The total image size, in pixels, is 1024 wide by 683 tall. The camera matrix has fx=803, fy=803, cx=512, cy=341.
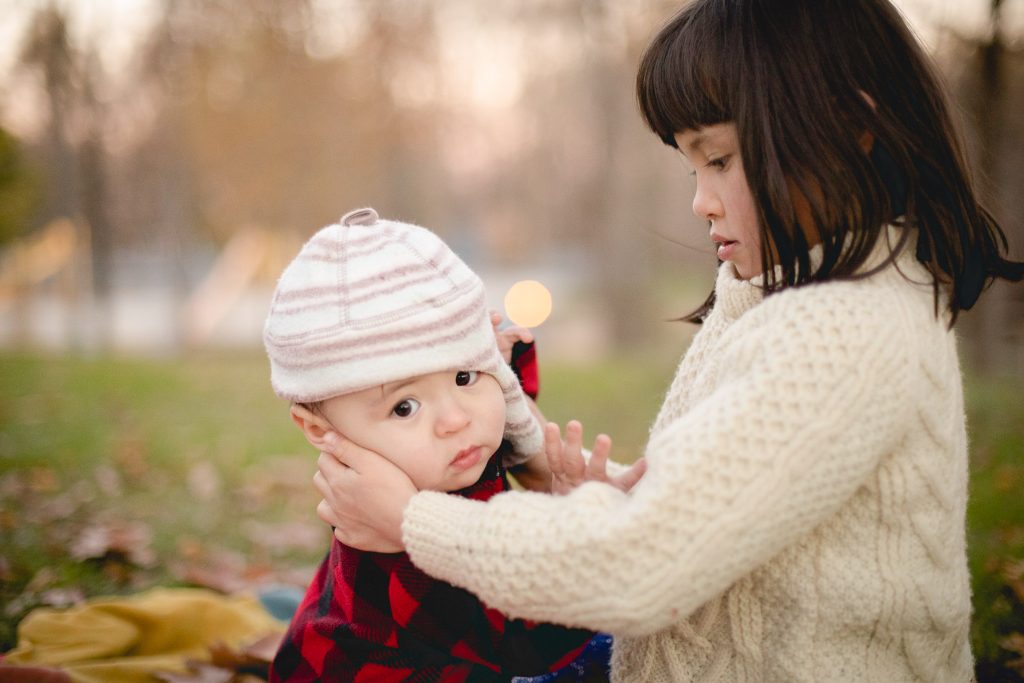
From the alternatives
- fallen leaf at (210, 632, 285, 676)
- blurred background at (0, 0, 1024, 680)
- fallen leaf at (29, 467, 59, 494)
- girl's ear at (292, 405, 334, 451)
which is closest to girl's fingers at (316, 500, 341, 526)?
girl's ear at (292, 405, 334, 451)

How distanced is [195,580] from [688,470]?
8.92 feet

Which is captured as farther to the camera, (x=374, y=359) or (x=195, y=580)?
(x=195, y=580)

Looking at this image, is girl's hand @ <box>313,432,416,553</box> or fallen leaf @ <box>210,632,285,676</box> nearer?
girl's hand @ <box>313,432,416,553</box>

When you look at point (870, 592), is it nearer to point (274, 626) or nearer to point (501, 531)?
point (501, 531)

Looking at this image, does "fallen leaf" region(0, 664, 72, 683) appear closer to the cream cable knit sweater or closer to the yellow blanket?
the yellow blanket

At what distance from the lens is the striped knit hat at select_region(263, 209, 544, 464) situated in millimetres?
1671

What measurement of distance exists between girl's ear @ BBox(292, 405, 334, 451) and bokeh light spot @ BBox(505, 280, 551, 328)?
13.9 metres

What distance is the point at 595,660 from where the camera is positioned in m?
2.21

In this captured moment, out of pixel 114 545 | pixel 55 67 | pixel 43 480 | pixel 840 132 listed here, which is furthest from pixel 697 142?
pixel 55 67

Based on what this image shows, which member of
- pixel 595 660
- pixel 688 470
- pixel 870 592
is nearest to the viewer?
pixel 688 470

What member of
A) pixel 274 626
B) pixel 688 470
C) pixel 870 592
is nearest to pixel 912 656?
pixel 870 592

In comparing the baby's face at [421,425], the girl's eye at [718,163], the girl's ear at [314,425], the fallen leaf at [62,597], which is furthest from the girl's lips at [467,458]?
the fallen leaf at [62,597]

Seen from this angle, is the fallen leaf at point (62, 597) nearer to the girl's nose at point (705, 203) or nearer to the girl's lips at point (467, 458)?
the girl's lips at point (467, 458)

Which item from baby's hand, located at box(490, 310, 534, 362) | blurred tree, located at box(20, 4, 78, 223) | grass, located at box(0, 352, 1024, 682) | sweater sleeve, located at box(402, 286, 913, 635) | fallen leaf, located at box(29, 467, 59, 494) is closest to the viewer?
sweater sleeve, located at box(402, 286, 913, 635)
